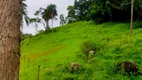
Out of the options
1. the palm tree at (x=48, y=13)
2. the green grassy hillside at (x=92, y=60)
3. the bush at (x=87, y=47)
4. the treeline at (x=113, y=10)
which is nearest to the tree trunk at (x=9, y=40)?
the green grassy hillside at (x=92, y=60)

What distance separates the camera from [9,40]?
369cm

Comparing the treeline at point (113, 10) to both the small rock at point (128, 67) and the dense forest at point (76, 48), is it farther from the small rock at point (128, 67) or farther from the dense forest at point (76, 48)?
the small rock at point (128, 67)

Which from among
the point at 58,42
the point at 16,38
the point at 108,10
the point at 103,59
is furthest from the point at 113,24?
the point at 16,38

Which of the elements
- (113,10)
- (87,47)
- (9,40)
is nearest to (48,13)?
(113,10)

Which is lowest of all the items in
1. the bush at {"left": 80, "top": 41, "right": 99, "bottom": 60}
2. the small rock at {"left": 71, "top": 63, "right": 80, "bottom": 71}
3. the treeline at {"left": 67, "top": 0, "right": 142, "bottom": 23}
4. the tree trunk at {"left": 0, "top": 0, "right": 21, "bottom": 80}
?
the small rock at {"left": 71, "top": 63, "right": 80, "bottom": 71}

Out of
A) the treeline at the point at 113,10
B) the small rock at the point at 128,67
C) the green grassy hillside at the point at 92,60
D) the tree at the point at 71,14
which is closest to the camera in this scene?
the small rock at the point at 128,67

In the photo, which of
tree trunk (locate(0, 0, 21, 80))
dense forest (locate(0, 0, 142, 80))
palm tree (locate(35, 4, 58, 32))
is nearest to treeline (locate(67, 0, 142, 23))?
dense forest (locate(0, 0, 142, 80))

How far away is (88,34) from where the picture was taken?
47.2 m

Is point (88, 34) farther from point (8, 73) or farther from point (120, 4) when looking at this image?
point (8, 73)

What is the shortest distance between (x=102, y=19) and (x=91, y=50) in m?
19.8

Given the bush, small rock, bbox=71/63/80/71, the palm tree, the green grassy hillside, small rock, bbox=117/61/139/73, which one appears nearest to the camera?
small rock, bbox=117/61/139/73

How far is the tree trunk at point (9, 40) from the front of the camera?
142 inches

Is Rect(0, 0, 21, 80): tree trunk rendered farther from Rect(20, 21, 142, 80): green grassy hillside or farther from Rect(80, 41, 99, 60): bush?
Rect(80, 41, 99, 60): bush

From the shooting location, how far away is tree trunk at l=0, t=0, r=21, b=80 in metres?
3.61
